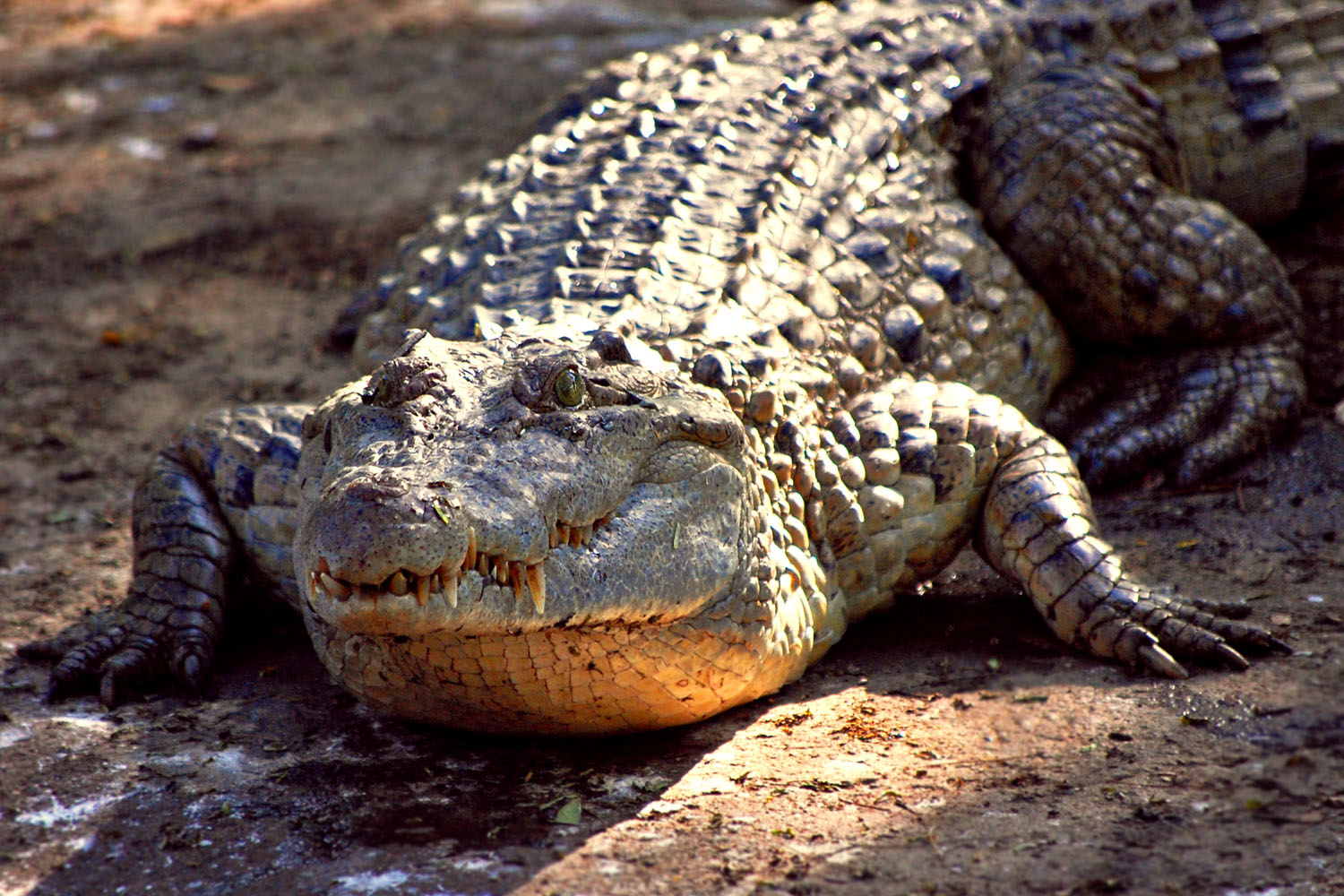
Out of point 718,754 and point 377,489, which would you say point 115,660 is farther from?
point 718,754

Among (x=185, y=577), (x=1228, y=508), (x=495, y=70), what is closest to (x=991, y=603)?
(x=1228, y=508)

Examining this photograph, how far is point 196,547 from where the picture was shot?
3613 mm

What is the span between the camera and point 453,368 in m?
2.80

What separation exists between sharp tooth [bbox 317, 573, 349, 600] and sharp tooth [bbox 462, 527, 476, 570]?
0.22 meters

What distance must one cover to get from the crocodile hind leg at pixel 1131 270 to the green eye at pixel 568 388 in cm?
218

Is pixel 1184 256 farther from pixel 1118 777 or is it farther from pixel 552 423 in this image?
pixel 552 423

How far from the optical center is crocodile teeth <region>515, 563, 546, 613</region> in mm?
2484

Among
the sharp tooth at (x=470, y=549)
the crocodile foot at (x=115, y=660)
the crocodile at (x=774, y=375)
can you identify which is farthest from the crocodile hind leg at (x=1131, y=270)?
the crocodile foot at (x=115, y=660)

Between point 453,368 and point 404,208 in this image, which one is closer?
point 453,368

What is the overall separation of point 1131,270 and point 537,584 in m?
2.81

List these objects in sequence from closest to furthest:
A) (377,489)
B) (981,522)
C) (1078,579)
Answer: (377,489)
(1078,579)
(981,522)

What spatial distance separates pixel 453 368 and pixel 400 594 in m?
0.65

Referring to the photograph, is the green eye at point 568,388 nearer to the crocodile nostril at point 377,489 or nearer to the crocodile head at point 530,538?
the crocodile head at point 530,538

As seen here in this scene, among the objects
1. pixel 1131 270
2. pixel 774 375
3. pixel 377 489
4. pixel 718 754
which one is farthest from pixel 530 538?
pixel 1131 270
